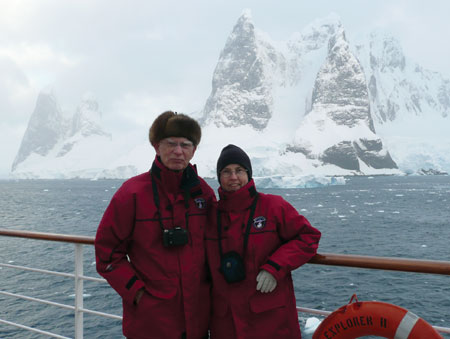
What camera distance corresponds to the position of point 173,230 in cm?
153

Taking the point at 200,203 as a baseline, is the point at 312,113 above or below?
above

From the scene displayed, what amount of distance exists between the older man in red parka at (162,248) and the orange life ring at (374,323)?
0.53 meters

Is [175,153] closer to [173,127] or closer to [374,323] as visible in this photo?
[173,127]

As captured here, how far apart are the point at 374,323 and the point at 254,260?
52 centimetres

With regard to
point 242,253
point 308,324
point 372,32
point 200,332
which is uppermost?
point 372,32

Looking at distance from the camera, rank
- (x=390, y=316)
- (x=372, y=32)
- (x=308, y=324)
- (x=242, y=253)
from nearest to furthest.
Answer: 1. (x=390, y=316)
2. (x=242, y=253)
3. (x=308, y=324)
4. (x=372, y=32)

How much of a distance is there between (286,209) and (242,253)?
264 mm

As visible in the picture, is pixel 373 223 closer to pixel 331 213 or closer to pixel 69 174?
pixel 331 213

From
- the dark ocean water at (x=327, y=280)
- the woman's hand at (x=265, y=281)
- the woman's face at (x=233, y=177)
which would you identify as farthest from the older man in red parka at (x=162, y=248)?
the dark ocean water at (x=327, y=280)

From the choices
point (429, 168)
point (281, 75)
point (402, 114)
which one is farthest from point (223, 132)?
point (402, 114)

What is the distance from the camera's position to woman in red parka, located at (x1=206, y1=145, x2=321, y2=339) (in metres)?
1.56

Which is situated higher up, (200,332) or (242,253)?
(242,253)

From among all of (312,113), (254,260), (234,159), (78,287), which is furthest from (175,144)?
(312,113)

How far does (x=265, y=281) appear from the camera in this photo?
1.53 m
